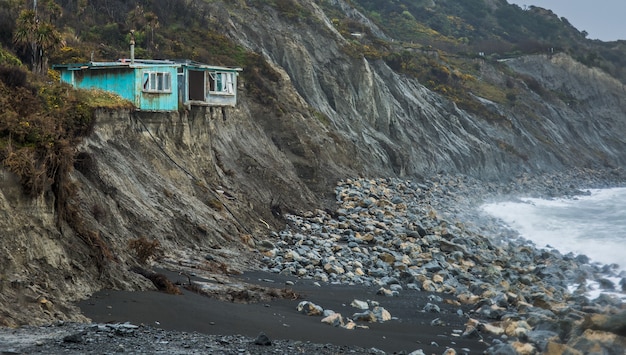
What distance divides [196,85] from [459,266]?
1326 cm

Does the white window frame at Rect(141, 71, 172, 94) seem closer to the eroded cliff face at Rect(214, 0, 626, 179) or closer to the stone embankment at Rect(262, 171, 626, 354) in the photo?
the stone embankment at Rect(262, 171, 626, 354)

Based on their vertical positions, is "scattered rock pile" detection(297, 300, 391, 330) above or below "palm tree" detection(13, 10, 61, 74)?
below

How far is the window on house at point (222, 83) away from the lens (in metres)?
33.6

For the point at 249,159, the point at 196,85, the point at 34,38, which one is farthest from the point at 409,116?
the point at 34,38

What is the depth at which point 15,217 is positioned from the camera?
46.7 ft

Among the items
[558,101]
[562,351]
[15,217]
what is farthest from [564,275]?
[558,101]

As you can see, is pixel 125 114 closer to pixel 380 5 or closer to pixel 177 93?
pixel 177 93

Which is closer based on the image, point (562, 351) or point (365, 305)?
point (562, 351)

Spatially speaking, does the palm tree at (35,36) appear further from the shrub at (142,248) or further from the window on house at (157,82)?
the shrub at (142,248)

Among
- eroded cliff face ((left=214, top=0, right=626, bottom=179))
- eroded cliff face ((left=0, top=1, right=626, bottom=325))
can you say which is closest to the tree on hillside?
eroded cliff face ((left=0, top=1, right=626, bottom=325))

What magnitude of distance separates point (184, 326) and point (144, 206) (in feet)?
28.3

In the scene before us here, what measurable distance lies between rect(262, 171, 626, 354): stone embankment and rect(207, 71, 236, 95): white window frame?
6.32 m

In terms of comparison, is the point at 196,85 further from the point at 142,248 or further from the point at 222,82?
the point at 142,248

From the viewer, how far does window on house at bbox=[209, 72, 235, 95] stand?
3356 cm
